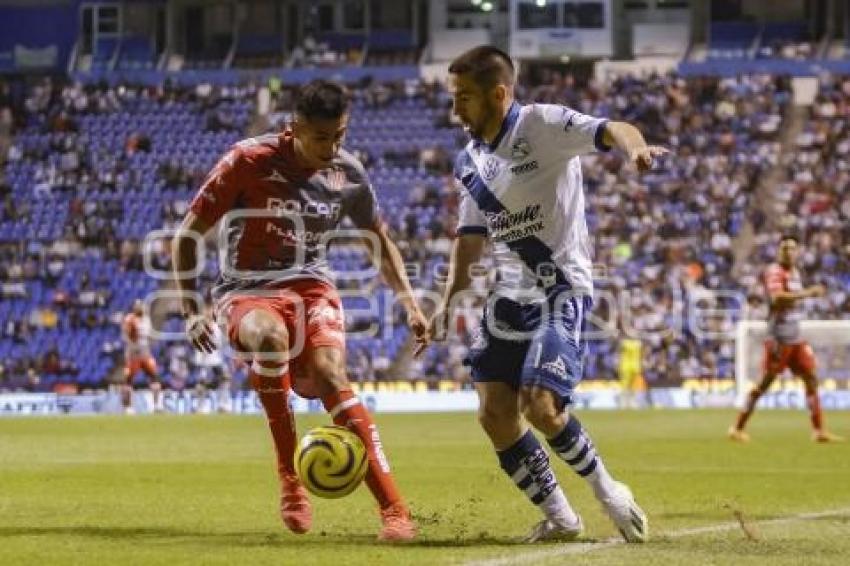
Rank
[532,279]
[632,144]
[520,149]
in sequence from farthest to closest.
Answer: [532,279], [520,149], [632,144]

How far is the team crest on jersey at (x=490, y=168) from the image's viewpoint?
376 inches

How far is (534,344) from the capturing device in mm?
9281

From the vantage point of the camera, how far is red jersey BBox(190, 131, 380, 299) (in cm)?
1031

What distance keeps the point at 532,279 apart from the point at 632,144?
1.40 m

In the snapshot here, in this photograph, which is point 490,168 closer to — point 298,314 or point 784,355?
point 298,314

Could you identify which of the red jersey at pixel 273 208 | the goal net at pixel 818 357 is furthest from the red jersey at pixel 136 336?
the red jersey at pixel 273 208

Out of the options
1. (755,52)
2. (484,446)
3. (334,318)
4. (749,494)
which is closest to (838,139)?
(755,52)

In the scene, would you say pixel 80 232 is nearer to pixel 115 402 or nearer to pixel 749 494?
pixel 115 402

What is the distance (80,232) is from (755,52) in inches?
809

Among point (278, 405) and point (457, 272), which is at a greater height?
point (457, 272)

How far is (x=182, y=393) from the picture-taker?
3894cm

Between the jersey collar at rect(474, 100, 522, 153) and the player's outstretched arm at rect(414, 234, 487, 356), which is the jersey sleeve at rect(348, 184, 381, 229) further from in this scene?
the jersey collar at rect(474, 100, 522, 153)

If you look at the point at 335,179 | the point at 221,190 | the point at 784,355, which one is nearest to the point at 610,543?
the point at 335,179

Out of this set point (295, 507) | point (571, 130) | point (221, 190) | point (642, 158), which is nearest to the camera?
point (642, 158)
